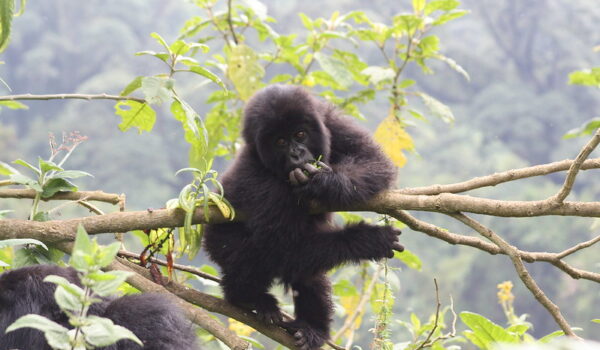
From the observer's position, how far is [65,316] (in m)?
2.38

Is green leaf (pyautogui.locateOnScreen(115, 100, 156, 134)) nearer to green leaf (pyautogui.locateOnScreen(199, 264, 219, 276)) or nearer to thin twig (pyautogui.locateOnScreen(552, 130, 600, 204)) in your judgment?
green leaf (pyautogui.locateOnScreen(199, 264, 219, 276))

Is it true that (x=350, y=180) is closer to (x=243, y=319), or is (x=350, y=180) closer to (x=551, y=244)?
(x=243, y=319)

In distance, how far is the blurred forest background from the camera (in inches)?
771

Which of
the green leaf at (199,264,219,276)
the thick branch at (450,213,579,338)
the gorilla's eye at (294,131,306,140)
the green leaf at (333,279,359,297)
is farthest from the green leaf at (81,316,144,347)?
the green leaf at (333,279,359,297)

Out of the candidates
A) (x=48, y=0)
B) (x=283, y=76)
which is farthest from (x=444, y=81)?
(x=283, y=76)

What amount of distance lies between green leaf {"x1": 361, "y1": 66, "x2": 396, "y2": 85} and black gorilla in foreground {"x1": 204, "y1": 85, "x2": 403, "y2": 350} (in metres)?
0.88

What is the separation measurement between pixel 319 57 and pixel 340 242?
169 centimetres

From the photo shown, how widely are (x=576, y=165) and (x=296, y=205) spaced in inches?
49.0

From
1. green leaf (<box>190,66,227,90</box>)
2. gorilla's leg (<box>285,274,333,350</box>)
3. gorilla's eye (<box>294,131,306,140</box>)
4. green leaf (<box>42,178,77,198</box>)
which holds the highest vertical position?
gorilla's eye (<box>294,131,306,140</box>)

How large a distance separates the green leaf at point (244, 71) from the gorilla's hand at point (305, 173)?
118 centimetres

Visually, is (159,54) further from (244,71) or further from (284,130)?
(244,71)

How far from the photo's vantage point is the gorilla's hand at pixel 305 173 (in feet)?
9.77

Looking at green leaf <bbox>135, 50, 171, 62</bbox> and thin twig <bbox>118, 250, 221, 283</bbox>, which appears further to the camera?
thin twig <bbox>118, 250, 221, 283</bbox>

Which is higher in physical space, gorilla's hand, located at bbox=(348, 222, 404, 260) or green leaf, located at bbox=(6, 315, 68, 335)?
gorilla's hand, located at bbox=(348, 222, 404, 260)
